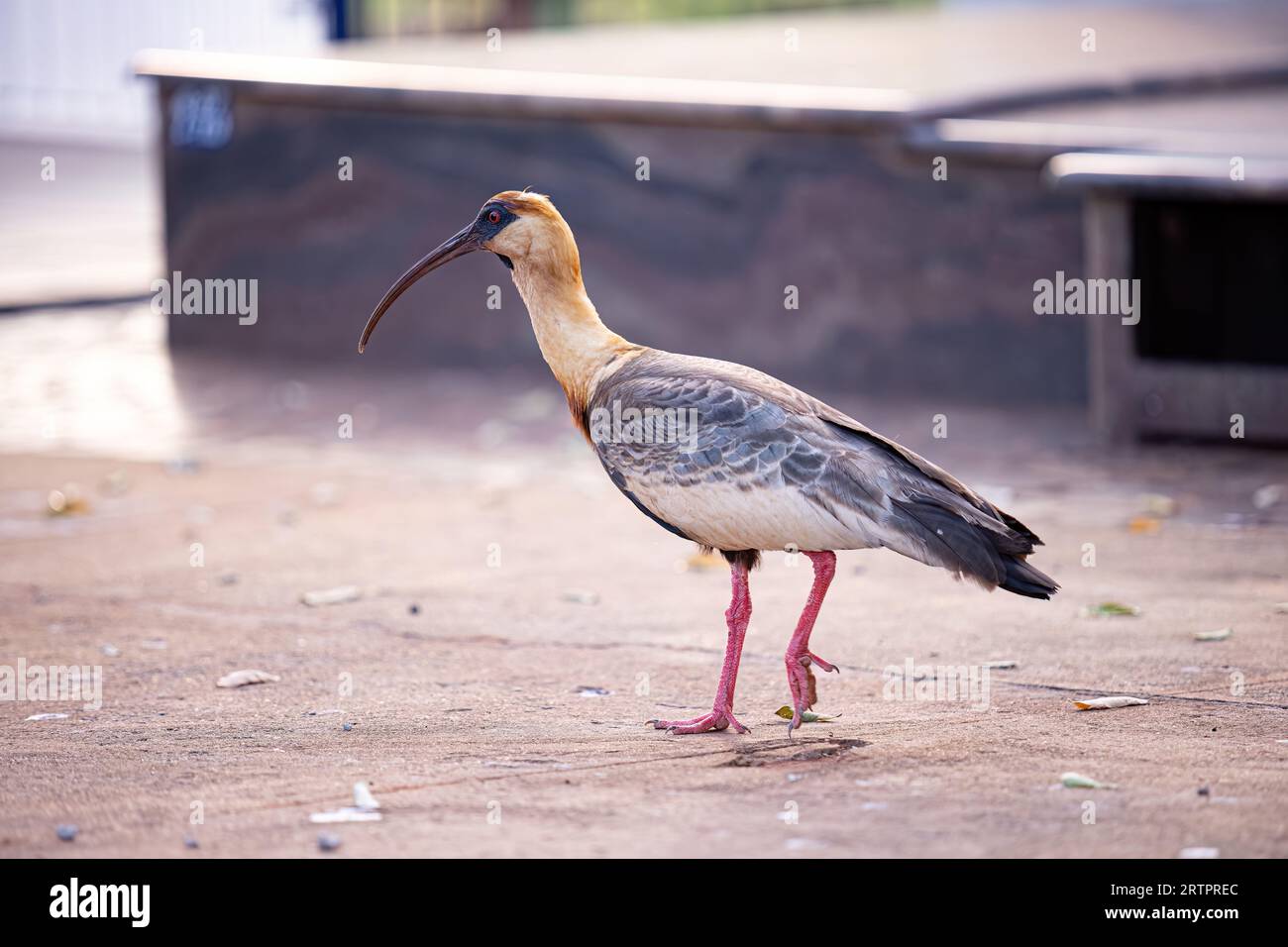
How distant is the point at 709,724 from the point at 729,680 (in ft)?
0.49

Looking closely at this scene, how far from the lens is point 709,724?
5.43 m

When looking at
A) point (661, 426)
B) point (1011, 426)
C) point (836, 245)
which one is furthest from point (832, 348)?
point (661, 426)

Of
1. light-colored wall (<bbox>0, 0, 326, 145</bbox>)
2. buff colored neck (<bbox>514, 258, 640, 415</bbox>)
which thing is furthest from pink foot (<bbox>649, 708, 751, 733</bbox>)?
light-colored wall (<bbox>0, 0, 326, 145</bbox>)

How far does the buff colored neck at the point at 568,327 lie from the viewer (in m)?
5.93

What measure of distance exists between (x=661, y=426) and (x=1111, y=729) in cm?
163

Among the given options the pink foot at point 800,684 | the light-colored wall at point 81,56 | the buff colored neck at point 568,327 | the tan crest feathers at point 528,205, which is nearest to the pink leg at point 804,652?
the pink foot at point 800,684

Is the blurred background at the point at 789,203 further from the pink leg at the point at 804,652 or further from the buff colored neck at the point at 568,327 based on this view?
the pink leg at the point at 804,652

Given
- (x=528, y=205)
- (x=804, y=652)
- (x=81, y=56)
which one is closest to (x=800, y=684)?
(x=804, y=652)

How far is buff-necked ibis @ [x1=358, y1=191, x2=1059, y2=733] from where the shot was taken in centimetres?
516

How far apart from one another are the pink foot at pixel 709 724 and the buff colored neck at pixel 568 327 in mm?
1146

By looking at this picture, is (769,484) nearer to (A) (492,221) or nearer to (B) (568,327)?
(B) (568,327)

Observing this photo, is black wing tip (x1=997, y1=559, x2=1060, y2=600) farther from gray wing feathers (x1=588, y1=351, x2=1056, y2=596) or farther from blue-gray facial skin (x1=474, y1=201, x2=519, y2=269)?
blue-gray facial skin (x1=474, y1=201, x2=519, y2=269)

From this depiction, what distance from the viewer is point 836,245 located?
466 inches

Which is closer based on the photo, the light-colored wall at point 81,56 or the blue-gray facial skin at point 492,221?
the blue-gray facial skin at point 492,221
